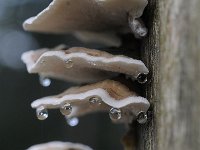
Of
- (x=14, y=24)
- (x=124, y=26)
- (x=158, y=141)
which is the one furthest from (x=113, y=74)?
(x=14, y=24)

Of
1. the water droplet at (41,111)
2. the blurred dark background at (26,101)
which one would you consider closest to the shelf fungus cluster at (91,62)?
the water droplet at (41,111)

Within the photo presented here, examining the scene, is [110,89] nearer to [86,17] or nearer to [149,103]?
[149,103]

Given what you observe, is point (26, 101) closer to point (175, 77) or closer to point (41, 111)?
point (41, 111)

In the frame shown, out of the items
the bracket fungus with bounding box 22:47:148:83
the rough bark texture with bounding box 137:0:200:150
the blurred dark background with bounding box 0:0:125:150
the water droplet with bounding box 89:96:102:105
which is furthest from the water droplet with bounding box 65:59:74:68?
the blurred dark background with bounding box 0:0:125:150

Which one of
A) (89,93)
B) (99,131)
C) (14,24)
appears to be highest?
(89,93)

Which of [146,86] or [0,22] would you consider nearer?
[146,86]

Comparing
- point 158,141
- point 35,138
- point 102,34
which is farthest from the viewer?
point 35,138
